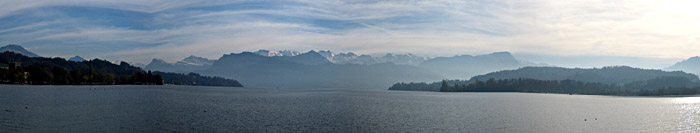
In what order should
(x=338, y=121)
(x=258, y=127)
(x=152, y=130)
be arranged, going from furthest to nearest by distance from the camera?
(x=338, y=121) → (x=258, y=127) → (x=152, y=130)

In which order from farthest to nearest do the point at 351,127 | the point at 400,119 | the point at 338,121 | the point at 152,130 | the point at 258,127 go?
the point at 400,119 → the point at 338,121 → the point at 351,127 → the point at 258,127 → the point at 152,130

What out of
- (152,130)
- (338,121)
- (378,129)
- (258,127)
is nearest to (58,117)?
(152,130)

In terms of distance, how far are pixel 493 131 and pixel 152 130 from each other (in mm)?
44071

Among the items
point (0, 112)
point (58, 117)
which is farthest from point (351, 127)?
point (0, 112)

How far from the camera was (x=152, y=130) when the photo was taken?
189 feet

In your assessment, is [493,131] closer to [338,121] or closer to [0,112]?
[338,121]

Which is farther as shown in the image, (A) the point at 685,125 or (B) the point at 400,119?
(B) the point at 400,119

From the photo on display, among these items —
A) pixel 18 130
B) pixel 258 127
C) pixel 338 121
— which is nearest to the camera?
pixel 18 130

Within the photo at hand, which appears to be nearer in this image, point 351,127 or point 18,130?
point 18,130

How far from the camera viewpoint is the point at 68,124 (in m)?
59.7

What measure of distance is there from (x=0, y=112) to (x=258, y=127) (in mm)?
39345

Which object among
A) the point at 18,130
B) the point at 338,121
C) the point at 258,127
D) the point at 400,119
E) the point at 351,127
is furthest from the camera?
the point at 400,119

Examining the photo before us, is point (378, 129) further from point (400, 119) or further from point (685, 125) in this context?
point (685, 125)

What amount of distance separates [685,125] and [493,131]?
113 ft
